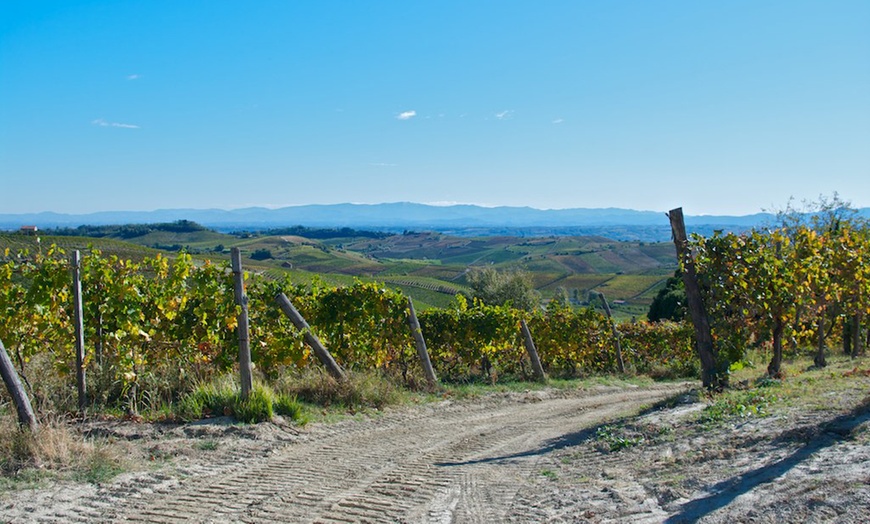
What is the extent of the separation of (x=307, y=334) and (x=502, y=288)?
36920mm

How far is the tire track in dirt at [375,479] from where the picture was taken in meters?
4.71

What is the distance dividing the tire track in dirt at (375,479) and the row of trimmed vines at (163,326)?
7.50 ft

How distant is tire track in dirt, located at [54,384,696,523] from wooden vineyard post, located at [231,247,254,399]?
3.41 feet

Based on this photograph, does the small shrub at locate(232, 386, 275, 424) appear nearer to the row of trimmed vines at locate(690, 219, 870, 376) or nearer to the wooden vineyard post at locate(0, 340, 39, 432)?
the wooden vineyard post at locate(0, 340, 39, 432)

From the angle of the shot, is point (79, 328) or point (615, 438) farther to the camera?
point (79, 328)

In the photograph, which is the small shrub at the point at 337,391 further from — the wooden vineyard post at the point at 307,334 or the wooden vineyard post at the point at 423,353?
the wooden vineyard post at the point at 423,353

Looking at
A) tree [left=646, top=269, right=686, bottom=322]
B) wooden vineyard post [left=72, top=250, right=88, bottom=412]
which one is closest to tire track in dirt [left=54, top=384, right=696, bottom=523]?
wooden vineyard post [left=72, top=250, right=88, bottom=412]

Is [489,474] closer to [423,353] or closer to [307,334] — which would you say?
[307,334]

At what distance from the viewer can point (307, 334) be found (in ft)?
29.8

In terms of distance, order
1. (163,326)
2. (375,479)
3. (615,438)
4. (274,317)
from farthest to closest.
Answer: (274,317) < (163,326) < (615,438) < (375,479)

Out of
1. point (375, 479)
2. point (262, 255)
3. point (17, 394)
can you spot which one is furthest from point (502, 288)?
point (262, 255)

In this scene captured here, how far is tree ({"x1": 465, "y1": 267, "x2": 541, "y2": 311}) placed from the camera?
144ft

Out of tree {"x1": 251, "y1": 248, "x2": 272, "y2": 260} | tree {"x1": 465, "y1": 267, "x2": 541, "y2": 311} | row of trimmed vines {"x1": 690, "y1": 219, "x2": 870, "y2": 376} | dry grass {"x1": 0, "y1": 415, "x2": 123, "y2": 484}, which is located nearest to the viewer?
dry grass {"x1": 0, "y1": 415, "x2": 123, "y2": 484}

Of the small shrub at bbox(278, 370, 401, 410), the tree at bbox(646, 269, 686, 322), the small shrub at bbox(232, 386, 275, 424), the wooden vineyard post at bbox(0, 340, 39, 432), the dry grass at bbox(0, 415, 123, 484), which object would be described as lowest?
the tree at bbox(646, 269, 686, 322)
